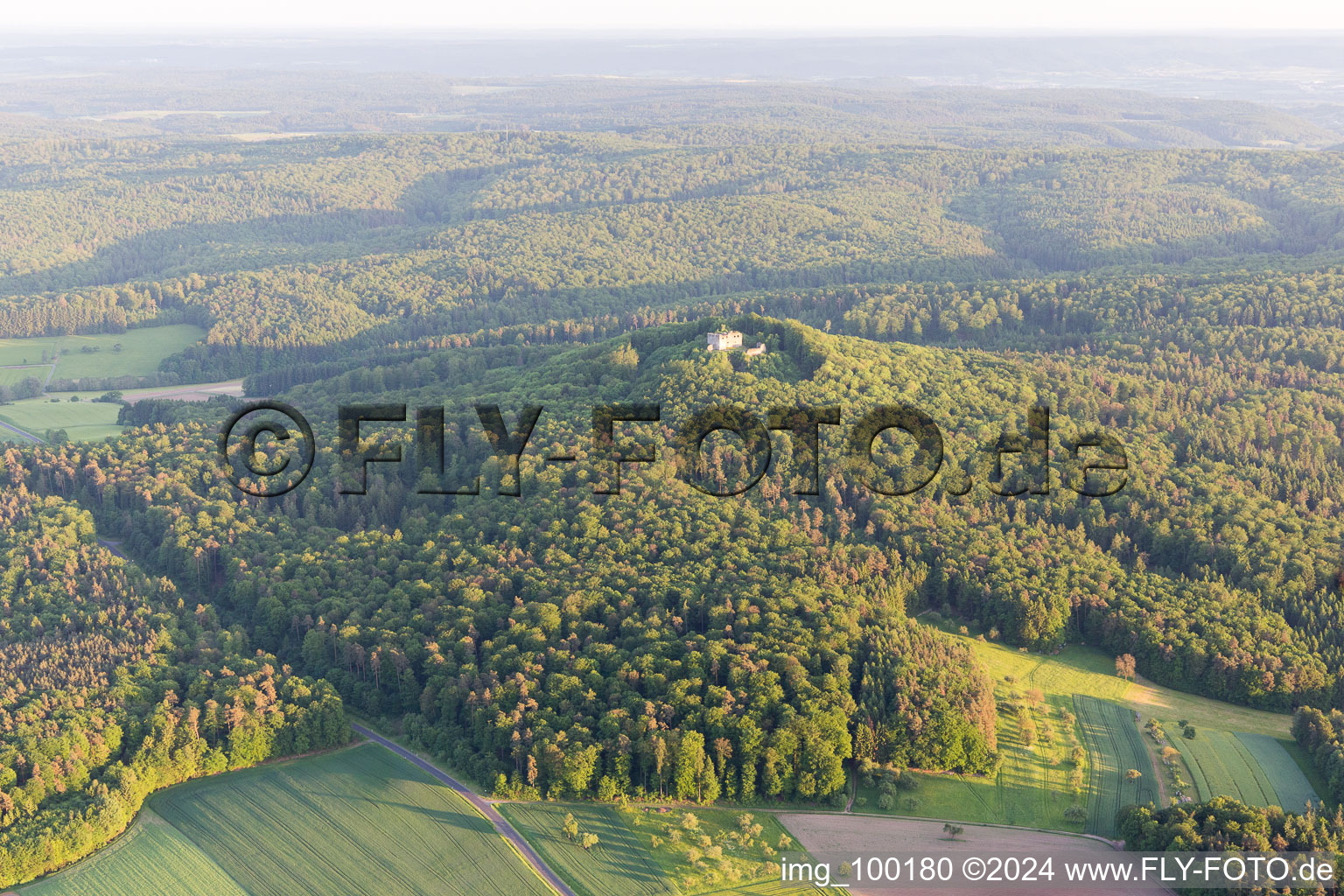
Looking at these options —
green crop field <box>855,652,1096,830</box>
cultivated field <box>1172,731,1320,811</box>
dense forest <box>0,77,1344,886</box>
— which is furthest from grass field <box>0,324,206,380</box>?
cultivated field <box>1172,731,1320,811</box>

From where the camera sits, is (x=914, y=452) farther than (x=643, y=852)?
Yes

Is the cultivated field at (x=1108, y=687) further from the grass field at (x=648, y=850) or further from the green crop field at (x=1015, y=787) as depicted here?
the grass field at (x=648, y=850)

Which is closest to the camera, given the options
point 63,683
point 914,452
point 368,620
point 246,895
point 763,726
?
point 246,895

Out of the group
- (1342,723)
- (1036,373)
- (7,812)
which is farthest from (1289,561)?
(7,812)

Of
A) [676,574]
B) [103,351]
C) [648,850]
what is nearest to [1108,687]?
[676,574]

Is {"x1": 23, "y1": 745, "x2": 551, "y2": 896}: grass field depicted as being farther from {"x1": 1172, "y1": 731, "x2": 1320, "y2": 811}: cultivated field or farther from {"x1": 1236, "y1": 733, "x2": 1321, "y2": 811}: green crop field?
{"x1": 1236, "y1": 733, "x2": 1321, "y2": 811}: green crop field

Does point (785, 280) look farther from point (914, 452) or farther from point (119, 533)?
point (119, 533)

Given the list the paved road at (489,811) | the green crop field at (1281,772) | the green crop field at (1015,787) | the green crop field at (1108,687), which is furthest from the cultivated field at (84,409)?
the green crop field at (1281,772)
